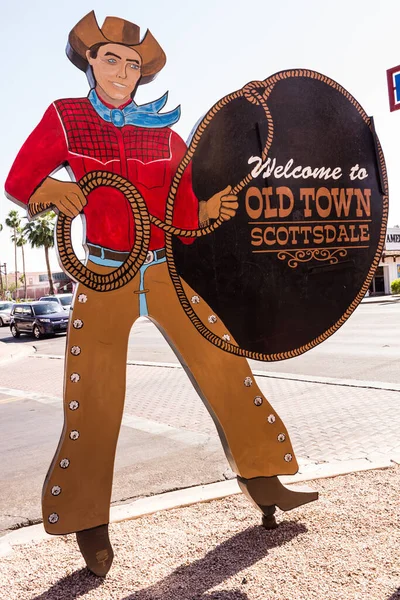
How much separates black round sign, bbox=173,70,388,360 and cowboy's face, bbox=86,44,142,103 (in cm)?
63

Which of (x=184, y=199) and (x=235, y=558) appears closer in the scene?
(x=235, y=558)

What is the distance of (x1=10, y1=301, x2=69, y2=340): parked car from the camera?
74.0ft

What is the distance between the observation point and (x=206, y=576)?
3555mm

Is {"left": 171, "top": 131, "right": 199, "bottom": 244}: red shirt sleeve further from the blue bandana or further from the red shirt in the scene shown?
the blue bandana

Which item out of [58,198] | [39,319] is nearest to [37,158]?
[58,198]

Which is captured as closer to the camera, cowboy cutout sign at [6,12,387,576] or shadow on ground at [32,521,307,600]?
shadow on ground at [32,521,307,600]

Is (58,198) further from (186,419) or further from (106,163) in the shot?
(186,419)

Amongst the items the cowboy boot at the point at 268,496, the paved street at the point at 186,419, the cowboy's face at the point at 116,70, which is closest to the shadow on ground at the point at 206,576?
the cowboy boot at the point at 268,496

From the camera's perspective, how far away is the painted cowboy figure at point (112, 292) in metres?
3.65

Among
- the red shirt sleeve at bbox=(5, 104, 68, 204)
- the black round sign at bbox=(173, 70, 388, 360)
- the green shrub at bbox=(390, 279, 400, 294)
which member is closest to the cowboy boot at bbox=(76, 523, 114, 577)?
the black round sign at bbox=(173, 70, 388, 360)

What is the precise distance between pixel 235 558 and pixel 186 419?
4377 mm

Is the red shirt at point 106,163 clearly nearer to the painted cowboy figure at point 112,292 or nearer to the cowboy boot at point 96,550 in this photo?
the painted cowboy figure at point 112,292

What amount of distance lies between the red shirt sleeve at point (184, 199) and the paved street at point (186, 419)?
2700 mm

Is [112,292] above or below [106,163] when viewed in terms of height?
below
